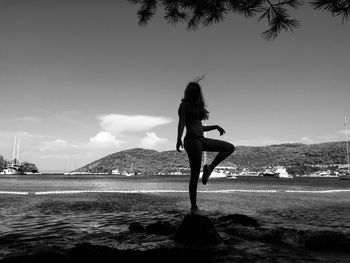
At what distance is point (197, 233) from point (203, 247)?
0.87ft

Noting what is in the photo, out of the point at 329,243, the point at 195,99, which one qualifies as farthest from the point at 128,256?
the point at 195,99

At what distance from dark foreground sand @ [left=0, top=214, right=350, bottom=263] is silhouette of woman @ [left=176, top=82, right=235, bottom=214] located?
34.3 inches

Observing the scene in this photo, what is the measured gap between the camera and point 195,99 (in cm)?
537

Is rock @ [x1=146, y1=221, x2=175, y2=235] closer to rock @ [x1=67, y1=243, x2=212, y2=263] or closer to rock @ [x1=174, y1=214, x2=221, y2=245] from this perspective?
rock @ [x1=174, y1=214, x2=221, y2=245]

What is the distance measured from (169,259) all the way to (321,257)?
185cm

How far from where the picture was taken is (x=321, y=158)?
182375 millimetres

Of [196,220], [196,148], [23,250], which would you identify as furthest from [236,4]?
[23,250]

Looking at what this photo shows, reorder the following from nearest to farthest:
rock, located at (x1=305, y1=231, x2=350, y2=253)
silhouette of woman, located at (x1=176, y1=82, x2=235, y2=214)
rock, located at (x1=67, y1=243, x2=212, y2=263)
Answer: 1. rock, located at (x1=67, y1=243, x2=212, y2=263)
2. rock, located at (x1=305, y1=231, x2=350, y2=253)
3. silhouette of woman, located at (x1=176, y1=82, x2=235, y2=214)

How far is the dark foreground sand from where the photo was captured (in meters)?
2.98

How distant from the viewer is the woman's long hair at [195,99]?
5301 mm

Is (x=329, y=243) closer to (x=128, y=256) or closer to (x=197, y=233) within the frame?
(x=197, y=233)

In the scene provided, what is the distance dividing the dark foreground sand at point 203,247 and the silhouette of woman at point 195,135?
0.87 metres

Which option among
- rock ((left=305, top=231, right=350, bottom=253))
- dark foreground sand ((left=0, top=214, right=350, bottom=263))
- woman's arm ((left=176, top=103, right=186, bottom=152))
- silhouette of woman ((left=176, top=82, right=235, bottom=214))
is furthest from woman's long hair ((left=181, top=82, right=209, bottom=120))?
rock ((left=305, top=231, right=350, bottom=253))

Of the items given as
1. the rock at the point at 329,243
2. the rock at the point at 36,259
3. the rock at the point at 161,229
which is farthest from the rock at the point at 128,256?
the rock at the point at 329,243
